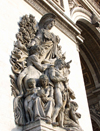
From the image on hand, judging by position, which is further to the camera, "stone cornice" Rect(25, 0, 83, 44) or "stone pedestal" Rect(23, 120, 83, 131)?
"stone cornice" Rect(25, 0, 83, 44)

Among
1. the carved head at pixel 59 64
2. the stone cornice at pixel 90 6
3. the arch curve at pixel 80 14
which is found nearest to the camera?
the carved head at pixel 59 64

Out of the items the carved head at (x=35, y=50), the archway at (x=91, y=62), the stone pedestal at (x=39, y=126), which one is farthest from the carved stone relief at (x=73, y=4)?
the stone pedestal at (x=39, y=126)

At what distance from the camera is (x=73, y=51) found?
822 centimetres

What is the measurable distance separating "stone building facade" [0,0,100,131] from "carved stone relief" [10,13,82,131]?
185 mm

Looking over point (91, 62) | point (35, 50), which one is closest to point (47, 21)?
point (35, 50)

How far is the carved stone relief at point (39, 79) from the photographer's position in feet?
15.9

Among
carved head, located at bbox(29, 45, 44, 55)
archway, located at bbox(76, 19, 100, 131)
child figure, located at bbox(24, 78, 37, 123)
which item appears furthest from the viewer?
archway, located at bbox(76, 19, 100, 131)

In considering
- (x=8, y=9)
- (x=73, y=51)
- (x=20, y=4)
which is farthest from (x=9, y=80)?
(x=73, y=51)

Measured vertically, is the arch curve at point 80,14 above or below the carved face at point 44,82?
above

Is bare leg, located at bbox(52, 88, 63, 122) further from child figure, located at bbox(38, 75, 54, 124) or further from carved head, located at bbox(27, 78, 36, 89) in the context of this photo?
carved head, located at bbox(27, 78, 36, 89)

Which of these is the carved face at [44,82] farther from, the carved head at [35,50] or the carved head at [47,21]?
the carved head at [47,21]

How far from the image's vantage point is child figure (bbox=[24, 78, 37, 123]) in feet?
15.7

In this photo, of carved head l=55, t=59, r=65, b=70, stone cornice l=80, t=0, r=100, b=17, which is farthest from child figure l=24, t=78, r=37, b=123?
stone cornice l=80, t=0, r=100, b=17

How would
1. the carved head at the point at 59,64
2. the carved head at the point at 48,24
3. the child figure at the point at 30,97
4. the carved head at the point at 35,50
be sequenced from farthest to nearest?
the carved head at the point at 48,24 < the carved head at the point at 59,64 < the carved head at the point at 35,50 < the child figure at the point at 30,97
